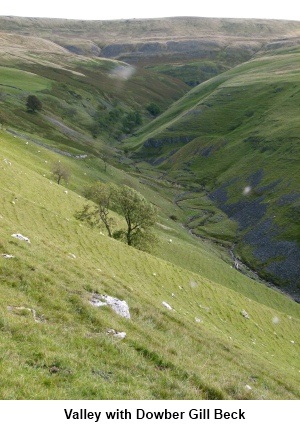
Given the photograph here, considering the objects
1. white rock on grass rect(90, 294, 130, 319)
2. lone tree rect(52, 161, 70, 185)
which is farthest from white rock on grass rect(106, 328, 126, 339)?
lone tree rect(52, 161, 70, 185)

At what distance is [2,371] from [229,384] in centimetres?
953

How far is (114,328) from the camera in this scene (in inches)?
710

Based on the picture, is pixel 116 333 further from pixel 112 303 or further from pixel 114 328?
pixel 112 303

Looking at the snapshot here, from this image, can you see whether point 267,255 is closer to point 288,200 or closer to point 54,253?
point 288,200

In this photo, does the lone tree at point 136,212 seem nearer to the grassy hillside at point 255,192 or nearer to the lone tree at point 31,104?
the grassy hillside at point 255,192

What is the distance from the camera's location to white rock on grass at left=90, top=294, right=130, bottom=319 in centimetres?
2092

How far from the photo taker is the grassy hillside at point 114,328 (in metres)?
13.1

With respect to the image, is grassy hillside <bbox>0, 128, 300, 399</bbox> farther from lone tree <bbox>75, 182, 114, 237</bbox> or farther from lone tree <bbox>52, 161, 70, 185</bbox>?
lone tree <bbox>52, 161, 70, 185</bbox>

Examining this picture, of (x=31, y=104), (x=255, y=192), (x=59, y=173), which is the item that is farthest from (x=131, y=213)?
(x=31, y=104)

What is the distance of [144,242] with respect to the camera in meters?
60.2

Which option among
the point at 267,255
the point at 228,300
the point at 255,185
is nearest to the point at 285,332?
the point at 228,300

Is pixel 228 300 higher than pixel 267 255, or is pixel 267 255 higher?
pixel 228 300

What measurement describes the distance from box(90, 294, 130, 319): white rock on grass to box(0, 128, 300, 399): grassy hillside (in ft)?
1.78

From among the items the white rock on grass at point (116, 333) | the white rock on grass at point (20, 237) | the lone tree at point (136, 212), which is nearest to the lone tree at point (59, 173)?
the lone tree at point (136, 212)
